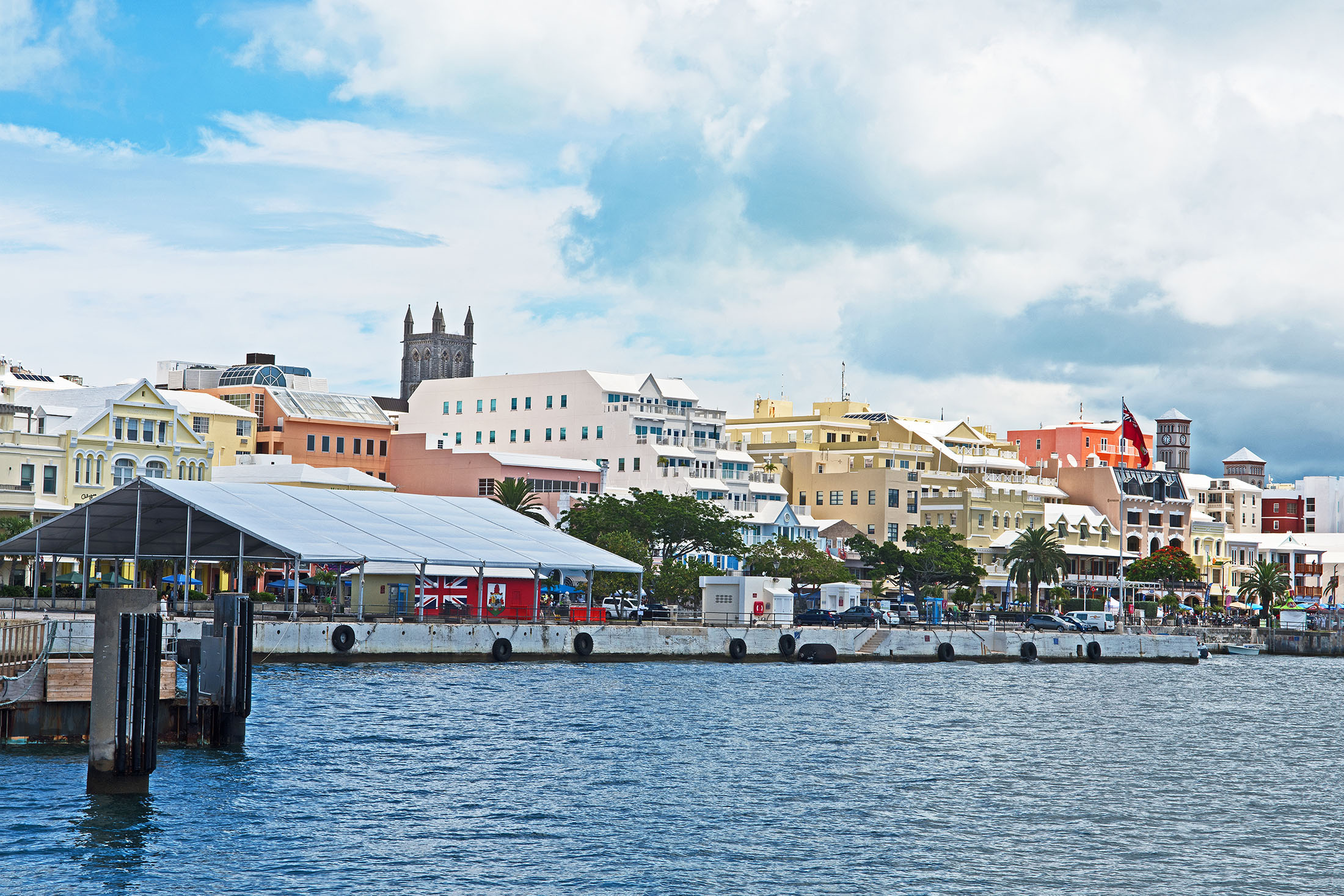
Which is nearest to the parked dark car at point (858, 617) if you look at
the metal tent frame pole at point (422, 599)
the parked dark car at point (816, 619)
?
the parked dark car at point (816, 619)

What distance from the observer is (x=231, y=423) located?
445 ft

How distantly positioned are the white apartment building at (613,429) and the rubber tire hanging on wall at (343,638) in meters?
65.0

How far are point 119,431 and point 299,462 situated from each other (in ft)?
78.6

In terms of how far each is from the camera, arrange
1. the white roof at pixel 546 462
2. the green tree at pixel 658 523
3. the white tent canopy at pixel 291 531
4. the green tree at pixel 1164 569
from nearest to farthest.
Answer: the white tent canopy at pixel 291 531, the green tree at pixel 658 523, the white roof at pixel 546 462, the green tree at pixel 1164 569

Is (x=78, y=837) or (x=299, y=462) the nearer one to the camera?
(x=78, y=837)

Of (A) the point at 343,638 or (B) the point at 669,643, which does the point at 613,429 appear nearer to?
(B) the point at 669,643

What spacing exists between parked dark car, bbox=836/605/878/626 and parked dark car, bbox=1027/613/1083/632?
12077mm

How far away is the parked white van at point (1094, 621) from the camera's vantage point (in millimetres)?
127188

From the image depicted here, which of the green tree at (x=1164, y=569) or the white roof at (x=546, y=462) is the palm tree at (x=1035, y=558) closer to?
the green tree at (x=1164, y=569)

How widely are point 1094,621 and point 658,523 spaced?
3349 cm

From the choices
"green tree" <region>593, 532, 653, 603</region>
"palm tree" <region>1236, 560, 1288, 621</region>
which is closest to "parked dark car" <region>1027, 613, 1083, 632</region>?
"green tree" <region>593, 532, 653, 603</region>

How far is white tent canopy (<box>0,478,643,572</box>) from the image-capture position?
3241 inches

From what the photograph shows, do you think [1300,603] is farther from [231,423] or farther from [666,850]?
[666,850]

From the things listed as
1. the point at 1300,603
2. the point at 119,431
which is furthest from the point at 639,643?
the point at 1300,603
